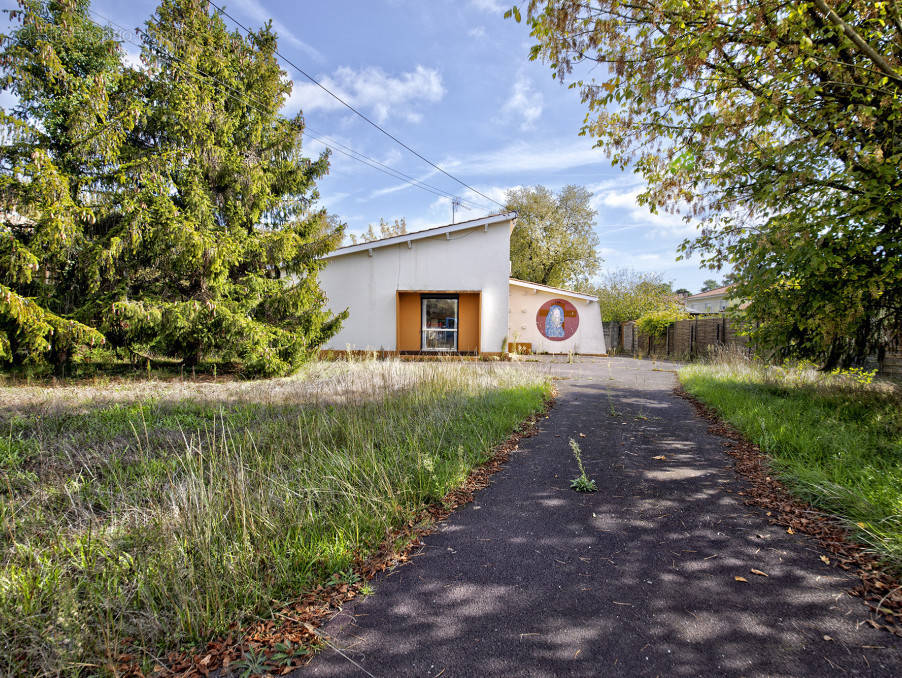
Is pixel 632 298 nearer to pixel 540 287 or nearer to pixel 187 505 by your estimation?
pixel 540 287

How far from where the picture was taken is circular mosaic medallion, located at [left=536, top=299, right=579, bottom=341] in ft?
63.9

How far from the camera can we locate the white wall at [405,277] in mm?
15359

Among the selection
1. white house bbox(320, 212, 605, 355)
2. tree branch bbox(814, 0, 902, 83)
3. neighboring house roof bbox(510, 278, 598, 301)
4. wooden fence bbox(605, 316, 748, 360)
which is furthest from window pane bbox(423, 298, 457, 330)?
tree branch bbox(814, 0, 902, 83)

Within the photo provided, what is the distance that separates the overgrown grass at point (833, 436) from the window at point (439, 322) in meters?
9.33

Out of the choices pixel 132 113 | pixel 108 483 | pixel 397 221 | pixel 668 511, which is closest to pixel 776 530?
pixel 668 511

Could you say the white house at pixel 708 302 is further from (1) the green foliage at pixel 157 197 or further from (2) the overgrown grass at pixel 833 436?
(1) the green foliage at pixel 157 197

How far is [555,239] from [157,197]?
2497cm

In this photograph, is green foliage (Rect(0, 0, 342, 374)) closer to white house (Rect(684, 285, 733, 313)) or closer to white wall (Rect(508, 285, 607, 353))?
white wall (Rect(508, 285, 607, 353))

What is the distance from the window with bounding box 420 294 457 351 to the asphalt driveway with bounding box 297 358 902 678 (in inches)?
491

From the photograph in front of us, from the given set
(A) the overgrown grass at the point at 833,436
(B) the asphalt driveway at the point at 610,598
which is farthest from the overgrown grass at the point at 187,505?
(A) the overgrown grass at the point at 833,436

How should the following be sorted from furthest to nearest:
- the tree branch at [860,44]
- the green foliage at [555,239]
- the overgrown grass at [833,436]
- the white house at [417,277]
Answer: the green foliage at [555,239]
the white house at [417,277]
the tree branch at [860,44]
the overgrown grass at [833,436]

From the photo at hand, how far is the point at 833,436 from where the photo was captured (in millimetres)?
4426

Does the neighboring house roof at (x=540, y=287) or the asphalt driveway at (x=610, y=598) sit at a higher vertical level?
the neighboring house roof at (x=540, y=287)

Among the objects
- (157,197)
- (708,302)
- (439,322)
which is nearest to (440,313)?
(439,322)
